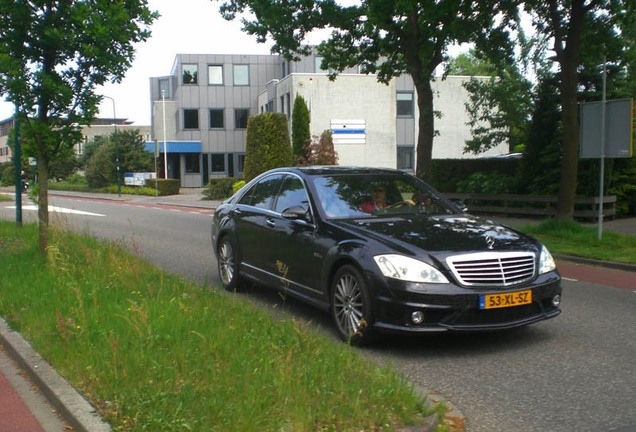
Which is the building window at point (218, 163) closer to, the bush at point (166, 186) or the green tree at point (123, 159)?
the green tree at point (123, 159)

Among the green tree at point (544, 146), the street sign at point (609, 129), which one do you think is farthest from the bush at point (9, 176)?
the street sign at point (609, 129)

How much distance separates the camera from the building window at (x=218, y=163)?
5547cm

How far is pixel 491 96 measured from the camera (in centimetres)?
2869

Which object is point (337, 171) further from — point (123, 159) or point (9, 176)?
point (9, 176)

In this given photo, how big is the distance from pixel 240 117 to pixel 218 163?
4384mm

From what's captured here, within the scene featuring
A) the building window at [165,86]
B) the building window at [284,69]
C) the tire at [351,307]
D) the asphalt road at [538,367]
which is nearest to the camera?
the asphalt road at [538,367]

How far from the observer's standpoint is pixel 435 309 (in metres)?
5.30

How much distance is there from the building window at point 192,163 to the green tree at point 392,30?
36.2 m

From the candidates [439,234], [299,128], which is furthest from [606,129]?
[299,128]

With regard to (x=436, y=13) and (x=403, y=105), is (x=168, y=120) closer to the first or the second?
(x=403, y=105)

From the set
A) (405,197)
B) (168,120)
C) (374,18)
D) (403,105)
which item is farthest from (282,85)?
(405,197)

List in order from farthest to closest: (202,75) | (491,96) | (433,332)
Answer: (202,75), (491,96), (433,332)

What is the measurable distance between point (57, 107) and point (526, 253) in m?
6.85

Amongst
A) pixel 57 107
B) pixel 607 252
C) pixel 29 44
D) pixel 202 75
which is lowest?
pixel 607 252
